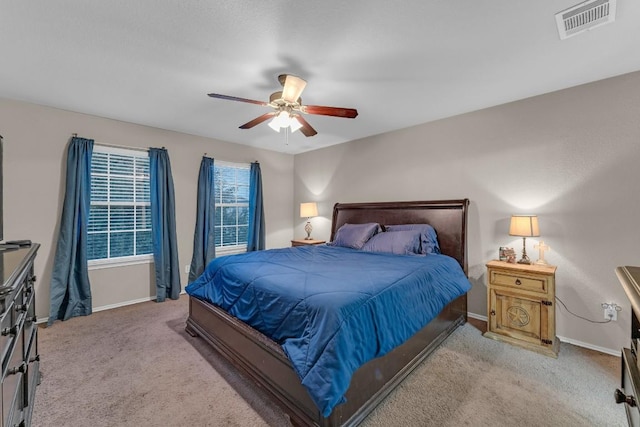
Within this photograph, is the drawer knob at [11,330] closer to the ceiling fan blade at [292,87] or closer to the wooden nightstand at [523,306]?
the ceiling fan blade at [292,87]

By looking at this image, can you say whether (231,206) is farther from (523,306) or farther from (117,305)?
(523,306)

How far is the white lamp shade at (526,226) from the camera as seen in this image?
2668 millimetres

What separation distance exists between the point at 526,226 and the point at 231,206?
4318 millimetres

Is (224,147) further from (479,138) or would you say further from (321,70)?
(479,138)

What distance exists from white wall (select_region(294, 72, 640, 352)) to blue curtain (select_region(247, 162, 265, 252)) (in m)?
2.73

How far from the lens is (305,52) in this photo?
2.13m

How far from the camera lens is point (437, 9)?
5.57 ft

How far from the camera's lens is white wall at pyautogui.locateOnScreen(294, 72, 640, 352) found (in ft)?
8.13

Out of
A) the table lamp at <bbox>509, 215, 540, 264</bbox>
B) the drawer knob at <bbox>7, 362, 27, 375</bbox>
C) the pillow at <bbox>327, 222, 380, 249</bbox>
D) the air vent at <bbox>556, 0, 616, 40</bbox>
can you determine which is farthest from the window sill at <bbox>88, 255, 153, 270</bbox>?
the air vent at <bbox>556, 0, 616, 40</bbox>

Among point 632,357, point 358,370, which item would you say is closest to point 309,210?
point 358,370

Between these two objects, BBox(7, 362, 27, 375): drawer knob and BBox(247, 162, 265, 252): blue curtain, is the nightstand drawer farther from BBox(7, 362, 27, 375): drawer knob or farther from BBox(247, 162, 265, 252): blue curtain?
BBox(247, 162, 265, 252): blue curtain

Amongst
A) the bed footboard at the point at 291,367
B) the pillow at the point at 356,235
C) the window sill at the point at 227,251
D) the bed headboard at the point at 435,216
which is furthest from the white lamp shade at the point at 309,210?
the bed footboard at the point at 291,367

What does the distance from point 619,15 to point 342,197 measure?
3623 mm

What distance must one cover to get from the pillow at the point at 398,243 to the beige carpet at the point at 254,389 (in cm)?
103
